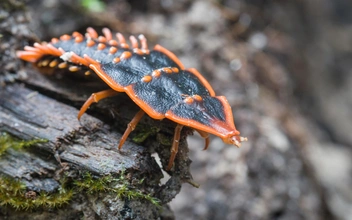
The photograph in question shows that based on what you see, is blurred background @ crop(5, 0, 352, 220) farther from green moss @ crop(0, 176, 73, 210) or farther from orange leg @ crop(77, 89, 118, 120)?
green moss @ crop(0, 176, 73, 210)

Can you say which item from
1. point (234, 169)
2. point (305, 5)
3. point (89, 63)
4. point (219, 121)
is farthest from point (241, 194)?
point (305, 5)

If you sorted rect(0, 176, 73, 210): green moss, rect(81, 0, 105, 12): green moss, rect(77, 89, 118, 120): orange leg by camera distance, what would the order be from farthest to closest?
rect(81, 0, 105, 12): green moss, rect(77, 89, 118, 120): orange leg, rect(0, 176, 73, 210): green moss

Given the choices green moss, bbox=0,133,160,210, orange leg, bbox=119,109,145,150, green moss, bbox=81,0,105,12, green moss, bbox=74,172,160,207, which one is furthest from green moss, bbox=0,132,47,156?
green moss, bbox=81,0,105,12

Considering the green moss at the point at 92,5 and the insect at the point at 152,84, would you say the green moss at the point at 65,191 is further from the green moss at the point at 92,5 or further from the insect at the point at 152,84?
the green moss at the point at 92,5

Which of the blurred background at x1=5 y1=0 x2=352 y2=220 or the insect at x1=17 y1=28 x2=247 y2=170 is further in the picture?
the blurred background at x1=5 y1=0 x2=352 y2=220

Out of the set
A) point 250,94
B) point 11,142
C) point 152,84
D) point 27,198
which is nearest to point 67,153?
point 27,198

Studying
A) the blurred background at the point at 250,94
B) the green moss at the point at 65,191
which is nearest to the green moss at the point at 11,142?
the green moss at the point at 65,191

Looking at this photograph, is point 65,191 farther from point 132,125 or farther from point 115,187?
point 132,125
